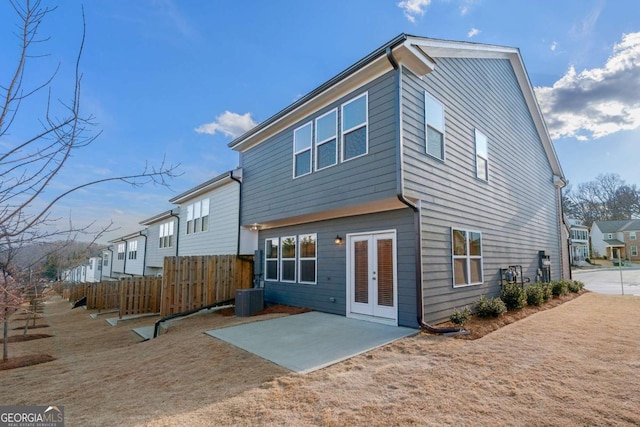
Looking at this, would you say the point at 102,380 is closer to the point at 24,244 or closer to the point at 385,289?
the point at 24,244

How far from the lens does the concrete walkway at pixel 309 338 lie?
5078mm

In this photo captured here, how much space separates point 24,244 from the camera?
2389mm

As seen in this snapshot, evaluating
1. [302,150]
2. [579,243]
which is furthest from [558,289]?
[579,243]

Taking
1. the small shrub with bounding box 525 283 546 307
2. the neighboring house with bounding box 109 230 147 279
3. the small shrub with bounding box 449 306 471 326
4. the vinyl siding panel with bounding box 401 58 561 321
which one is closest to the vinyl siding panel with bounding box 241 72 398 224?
the vinyl siding panel with bounding box 401 58 561 321

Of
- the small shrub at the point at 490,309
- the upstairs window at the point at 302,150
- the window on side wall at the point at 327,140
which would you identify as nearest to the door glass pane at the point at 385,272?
the small shrub at the point at 490,309

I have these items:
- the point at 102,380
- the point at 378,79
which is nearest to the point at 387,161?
the point at 378,79

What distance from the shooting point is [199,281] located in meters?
10.7

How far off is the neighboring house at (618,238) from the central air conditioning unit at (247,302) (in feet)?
187

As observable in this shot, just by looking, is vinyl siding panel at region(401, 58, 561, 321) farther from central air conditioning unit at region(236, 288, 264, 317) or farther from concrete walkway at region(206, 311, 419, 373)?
central air conditioning unit at region(236, 288, 264, 317)

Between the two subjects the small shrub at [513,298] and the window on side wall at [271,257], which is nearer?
the small shrub at [513,298]

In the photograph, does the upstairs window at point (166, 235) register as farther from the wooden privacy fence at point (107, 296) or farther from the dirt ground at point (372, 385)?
the dirt ground at point (372, 385)

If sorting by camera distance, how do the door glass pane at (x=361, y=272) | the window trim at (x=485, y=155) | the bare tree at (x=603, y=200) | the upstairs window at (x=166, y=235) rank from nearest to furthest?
the door glass pane at (x=361, y=272) → the window trim at (x=485, y=155) → the upstairs window at (x=166, y=235) → the bare tree at (x=603, y=200)

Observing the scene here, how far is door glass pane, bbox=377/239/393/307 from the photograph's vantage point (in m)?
7.43

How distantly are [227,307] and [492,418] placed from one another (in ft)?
31.2
